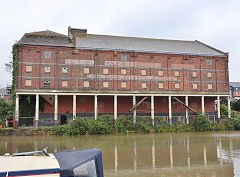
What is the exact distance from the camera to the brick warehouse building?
35031 millimetres

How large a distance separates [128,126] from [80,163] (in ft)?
92.1

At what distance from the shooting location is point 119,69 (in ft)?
125

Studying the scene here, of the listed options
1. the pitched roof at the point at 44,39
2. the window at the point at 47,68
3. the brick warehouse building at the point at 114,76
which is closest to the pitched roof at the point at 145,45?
the brick warehouse building at the point at 114,76

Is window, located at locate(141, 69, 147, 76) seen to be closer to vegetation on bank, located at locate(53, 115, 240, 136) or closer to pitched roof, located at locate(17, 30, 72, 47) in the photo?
vegetation on bank, located at locate(53, 115, 240, 136)

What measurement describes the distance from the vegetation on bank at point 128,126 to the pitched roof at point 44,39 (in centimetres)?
1280

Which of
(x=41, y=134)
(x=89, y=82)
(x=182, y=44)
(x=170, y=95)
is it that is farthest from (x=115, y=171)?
(x=182, y=44)

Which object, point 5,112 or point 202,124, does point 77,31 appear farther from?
point 202,124

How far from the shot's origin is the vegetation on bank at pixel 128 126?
31000mm

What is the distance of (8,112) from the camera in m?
39.1

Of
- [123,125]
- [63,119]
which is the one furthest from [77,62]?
[123,125]

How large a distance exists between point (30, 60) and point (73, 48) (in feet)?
21.3

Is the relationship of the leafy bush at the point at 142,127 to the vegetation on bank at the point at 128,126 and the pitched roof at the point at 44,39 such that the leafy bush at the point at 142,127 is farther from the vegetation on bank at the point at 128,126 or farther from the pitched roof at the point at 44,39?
the pitched roof at the point at 44,39

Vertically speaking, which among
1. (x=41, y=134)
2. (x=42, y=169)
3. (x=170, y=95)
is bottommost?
(x=41, y=134)

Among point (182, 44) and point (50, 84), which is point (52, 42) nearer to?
point (50, 84)
